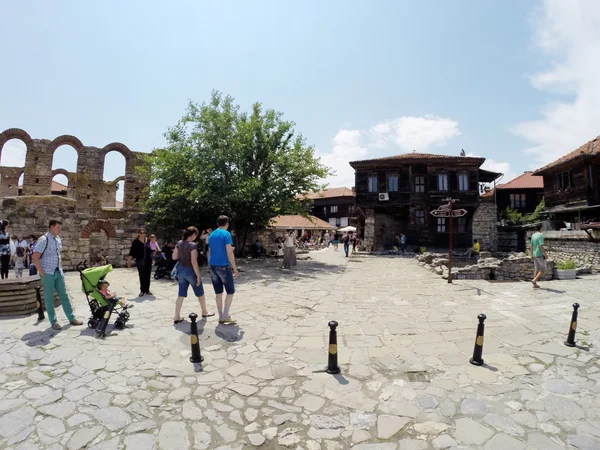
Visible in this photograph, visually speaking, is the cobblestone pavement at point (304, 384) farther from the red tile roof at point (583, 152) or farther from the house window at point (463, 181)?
the red tile roof at point (583, 152)

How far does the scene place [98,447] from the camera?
2.86 meters

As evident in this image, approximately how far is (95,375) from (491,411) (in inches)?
191

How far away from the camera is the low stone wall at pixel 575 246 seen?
51.1 ft

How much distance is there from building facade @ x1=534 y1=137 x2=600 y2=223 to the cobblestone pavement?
2274cm

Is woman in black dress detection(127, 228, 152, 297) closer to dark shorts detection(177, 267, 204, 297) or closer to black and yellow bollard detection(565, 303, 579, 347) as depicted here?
dark shorts detection(177, 267, 204, 297)

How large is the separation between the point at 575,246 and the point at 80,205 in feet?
85.9

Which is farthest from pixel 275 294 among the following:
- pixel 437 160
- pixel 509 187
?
pixel 509 187

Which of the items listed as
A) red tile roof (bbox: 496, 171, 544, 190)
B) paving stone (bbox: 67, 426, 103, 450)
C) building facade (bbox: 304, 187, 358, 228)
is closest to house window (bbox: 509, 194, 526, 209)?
red tile roof (bbox: 496, 171, 544, 190)

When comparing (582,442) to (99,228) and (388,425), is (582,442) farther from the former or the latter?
Result: (99,228)

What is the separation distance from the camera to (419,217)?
87.4ft

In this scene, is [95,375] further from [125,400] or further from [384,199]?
[384,199]

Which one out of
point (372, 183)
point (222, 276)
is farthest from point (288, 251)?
point (372, 183)

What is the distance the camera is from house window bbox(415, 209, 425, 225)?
2652 centimetres

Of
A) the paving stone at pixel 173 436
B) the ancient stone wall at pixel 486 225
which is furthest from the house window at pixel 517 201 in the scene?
the paving stone at pixel 173 436
